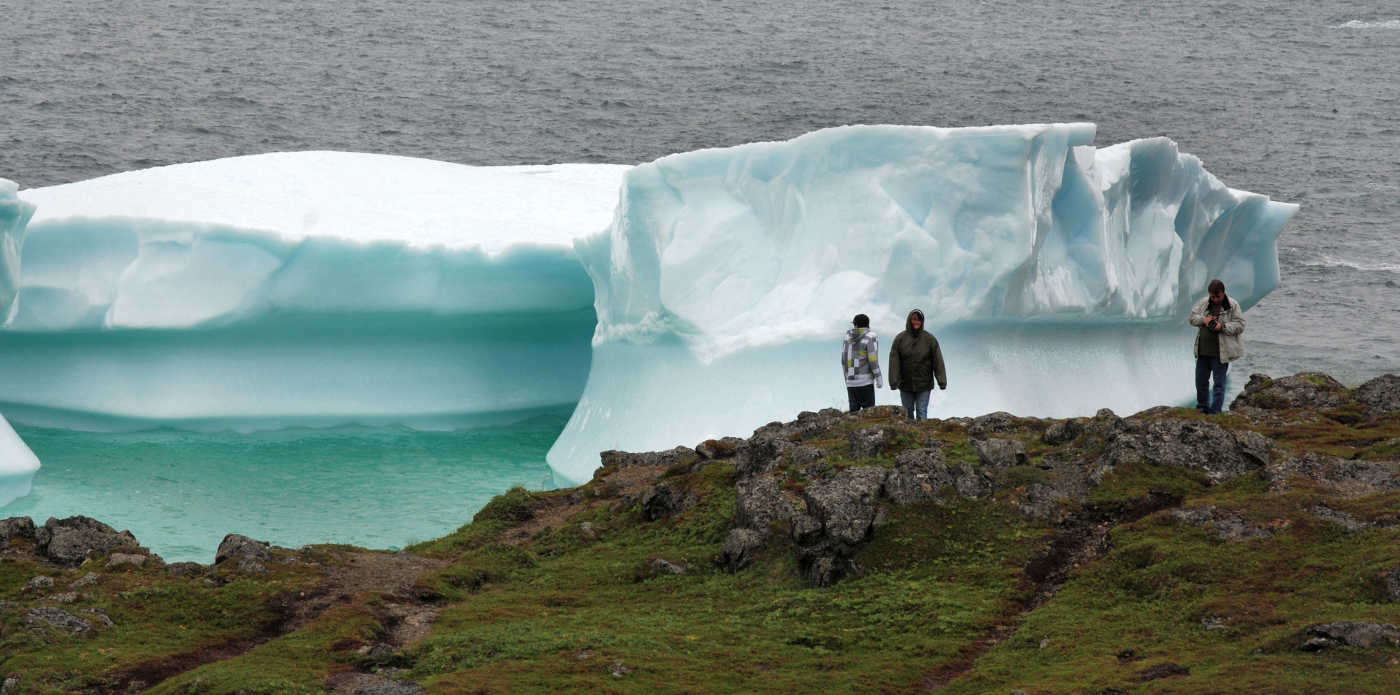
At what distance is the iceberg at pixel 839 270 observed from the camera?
15.9 meters

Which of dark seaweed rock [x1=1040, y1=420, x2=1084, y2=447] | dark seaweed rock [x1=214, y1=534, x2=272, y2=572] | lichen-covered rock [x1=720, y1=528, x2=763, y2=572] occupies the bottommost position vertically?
lichen-covered rock [x1=720, y1=528, x2=763, y2=572]

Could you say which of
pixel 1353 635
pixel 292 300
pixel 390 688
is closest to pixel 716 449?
pixel 390 688

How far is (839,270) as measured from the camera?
16062 mm

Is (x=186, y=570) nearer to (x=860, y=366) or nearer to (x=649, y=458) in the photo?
(x=649, y=458)

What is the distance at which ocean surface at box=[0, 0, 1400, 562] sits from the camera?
3891cm

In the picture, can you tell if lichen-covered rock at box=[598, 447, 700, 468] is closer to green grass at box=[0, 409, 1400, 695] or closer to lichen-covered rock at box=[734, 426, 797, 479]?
lichen-covered rock at box=[734, 426, 797, 479]

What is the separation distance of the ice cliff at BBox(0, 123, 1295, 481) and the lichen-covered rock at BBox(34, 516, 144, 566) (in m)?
7.23

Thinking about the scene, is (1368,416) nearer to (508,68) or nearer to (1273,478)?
(1273,478)

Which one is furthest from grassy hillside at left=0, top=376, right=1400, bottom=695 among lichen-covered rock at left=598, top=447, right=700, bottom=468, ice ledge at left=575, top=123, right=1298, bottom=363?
ice ledge at left=575, top=123, right=1298, bottom=363

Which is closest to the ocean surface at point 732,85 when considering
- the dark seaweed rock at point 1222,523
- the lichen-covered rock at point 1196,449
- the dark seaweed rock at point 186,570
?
the lichen-covered rock at point 1196,449

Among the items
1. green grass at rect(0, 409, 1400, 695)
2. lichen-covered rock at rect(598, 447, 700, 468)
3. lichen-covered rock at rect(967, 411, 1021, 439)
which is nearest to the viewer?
green grass at rect(0, 409, 1400, 695)

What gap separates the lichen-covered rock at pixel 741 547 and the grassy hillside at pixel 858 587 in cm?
2

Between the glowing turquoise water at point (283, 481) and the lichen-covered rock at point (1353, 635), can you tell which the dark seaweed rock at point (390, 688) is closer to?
the lichen-covered rock at point (1353, 635)

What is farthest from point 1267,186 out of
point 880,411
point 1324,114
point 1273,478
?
point 1273,478
